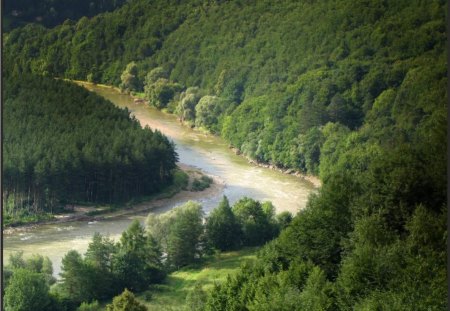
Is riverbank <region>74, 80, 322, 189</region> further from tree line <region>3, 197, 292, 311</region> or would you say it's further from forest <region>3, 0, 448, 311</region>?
tree line <region>3, 197, 292, 311</region>

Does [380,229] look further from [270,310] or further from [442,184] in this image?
[270,310]

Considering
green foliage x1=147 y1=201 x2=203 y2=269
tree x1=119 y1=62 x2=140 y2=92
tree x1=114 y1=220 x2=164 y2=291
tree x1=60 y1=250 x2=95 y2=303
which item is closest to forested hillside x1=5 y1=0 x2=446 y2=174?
tree x1=119 y1=62 x2=140 y2=92

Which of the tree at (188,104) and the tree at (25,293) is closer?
the tree at (25,293)

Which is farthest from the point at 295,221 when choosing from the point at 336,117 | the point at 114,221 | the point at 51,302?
the point at 51,302

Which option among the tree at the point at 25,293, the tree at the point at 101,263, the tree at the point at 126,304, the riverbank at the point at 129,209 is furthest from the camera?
the riverbank at the point at 129,209

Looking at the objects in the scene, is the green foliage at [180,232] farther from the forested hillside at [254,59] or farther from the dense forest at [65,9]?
the dense forest at [65,9]

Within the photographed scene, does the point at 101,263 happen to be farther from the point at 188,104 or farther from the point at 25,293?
the point at 188,104

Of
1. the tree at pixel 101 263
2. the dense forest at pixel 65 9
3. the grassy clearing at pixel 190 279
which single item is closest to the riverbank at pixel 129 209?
the tree at pixel 101 263
